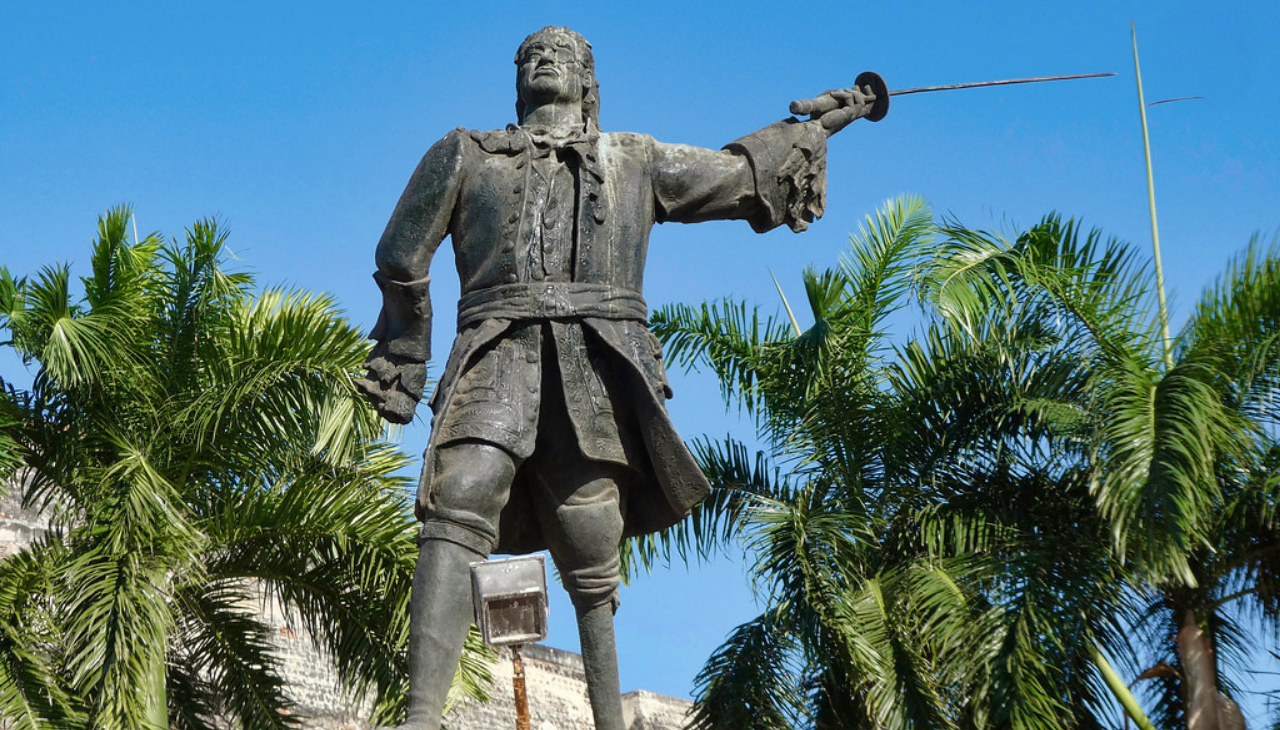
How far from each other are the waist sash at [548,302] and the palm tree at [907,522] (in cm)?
562

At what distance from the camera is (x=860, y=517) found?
40.5ft

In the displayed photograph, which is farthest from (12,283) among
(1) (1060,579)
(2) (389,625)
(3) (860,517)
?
(1) (1060,579)

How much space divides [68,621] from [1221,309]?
672 cm

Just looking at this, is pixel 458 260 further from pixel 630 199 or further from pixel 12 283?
pixel 12 283

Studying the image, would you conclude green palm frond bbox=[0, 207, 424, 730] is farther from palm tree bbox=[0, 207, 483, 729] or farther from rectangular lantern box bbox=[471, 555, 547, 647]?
rectangular lantern box bbox=[471, 555, 547, 647]

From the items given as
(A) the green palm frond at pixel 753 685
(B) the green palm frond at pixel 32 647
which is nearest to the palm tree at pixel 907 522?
(A) the green palm frond at pixel 753 685

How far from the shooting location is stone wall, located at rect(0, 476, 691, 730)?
18.7 m

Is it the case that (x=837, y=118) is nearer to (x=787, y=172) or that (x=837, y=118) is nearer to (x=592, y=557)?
(x=787, y=172)

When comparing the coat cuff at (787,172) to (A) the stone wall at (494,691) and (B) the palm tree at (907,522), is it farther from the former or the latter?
(A) the stone wall at (494,691)

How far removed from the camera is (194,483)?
1259 cm

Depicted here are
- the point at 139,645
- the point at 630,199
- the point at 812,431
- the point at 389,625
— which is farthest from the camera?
the point at 812,431

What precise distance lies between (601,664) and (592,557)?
0.30 m

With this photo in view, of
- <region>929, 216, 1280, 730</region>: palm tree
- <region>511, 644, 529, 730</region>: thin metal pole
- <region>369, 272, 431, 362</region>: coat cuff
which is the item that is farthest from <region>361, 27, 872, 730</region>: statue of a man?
<region>929, 216, 1280, 730</region>: palm tree

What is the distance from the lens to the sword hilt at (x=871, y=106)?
651 centimetres
